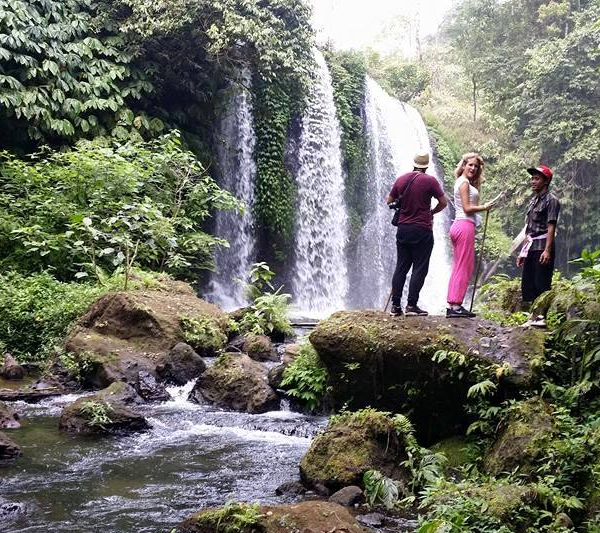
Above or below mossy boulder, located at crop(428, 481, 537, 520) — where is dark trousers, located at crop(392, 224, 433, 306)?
above

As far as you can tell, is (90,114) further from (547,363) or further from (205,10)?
(547,363)

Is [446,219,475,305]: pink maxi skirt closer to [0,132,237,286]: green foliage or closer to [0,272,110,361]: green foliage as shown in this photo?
[0,132,237,286]: green foliage

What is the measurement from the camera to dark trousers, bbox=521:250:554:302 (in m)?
6.34

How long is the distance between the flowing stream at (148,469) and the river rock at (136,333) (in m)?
0.84

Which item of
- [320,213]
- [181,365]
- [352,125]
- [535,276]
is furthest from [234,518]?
[352,125]

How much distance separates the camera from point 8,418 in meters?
6.59

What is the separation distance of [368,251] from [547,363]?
1525 cm

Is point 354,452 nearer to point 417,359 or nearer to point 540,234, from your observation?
point 417,359

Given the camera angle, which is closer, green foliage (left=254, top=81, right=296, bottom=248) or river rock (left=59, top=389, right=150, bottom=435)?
river rock (left=59, top=389, right=150, bottom=435)

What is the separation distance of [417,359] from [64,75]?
1091 cm

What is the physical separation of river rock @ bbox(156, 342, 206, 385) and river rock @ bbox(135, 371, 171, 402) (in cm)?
27

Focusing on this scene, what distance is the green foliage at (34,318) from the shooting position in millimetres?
9680

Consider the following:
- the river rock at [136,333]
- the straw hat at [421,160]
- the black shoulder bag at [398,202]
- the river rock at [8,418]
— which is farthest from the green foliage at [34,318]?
the straw hat at [421,160]

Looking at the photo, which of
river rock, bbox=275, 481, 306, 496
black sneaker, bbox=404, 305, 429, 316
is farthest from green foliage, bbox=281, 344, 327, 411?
river rock, bbox=275, 481, 306, 496
